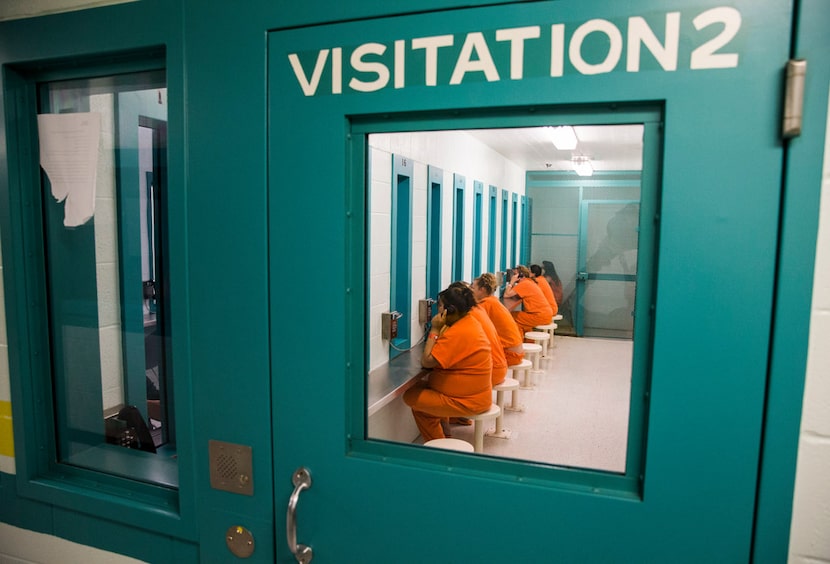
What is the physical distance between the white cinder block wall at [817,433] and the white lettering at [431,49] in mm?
706

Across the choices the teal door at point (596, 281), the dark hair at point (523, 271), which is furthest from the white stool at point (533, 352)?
the teal door at point (596, 281)

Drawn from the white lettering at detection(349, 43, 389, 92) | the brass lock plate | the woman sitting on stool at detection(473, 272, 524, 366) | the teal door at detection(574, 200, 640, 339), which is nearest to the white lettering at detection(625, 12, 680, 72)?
the white lettering at detection(349, 43, 389, 92)

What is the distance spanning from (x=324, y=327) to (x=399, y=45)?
642 mm

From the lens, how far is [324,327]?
1.20m

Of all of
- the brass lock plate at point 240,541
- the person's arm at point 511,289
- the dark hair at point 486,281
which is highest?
the dark hair at point 486,281

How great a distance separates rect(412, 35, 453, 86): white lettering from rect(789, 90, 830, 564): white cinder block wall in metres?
0.71

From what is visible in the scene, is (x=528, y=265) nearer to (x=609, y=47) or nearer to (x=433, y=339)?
(x=433, y=339)

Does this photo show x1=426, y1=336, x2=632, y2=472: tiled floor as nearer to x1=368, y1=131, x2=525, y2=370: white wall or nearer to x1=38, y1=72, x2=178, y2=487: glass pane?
x1=368, y1=131, x2=525, y2=370: white wall

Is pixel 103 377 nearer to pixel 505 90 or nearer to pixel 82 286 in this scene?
pixel 82 286

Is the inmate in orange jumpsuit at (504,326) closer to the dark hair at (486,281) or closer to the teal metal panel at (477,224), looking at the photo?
the teal metal panel at (477,224)

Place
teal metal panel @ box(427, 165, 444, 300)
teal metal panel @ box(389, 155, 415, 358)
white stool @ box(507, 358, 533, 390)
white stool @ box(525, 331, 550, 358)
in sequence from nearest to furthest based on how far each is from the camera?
teal metal panel @ box(389, 155, 415, 358) → teal metal panel @ box(427, 165, 444, 300) → white stool @ box(507, 358, 533, 390) → white stool @ box(525, 331, 550, 358)

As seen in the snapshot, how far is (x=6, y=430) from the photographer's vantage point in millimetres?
1614

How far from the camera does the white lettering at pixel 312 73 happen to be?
1.16m

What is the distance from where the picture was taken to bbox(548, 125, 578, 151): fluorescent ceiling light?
3859 mm
